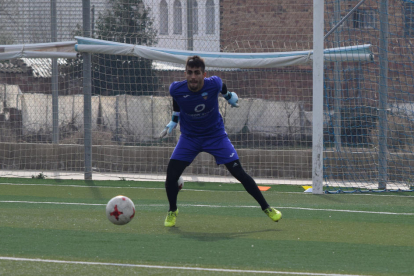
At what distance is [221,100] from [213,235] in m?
10.8

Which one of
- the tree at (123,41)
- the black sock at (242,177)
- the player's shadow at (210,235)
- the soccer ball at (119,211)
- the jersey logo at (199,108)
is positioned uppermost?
the tree at (123,41)

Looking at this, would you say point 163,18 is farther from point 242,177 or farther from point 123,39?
point 242,177

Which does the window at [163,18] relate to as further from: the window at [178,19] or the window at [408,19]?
the window at [408,19]

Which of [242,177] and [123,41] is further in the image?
[123,41]

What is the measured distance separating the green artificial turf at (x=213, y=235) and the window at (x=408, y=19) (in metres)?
3.95

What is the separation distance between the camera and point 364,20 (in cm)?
1290

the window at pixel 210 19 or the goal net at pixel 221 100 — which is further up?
the window at pixel 210 19

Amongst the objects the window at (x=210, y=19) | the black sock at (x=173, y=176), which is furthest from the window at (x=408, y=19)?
the black sock at (x=173, y=176)

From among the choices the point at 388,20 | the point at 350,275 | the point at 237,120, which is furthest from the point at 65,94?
the point at 350,275

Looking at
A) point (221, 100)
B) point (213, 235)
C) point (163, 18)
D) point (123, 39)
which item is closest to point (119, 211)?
point (213, 235)

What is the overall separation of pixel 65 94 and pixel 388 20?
9.03 meters

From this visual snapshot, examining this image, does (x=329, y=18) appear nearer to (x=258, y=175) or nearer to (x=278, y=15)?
(x=258, y=175)

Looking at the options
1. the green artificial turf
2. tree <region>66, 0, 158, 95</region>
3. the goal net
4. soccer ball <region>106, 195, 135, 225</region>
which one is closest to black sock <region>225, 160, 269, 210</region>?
the green artificial turf

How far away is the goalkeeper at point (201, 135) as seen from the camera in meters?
7.20
